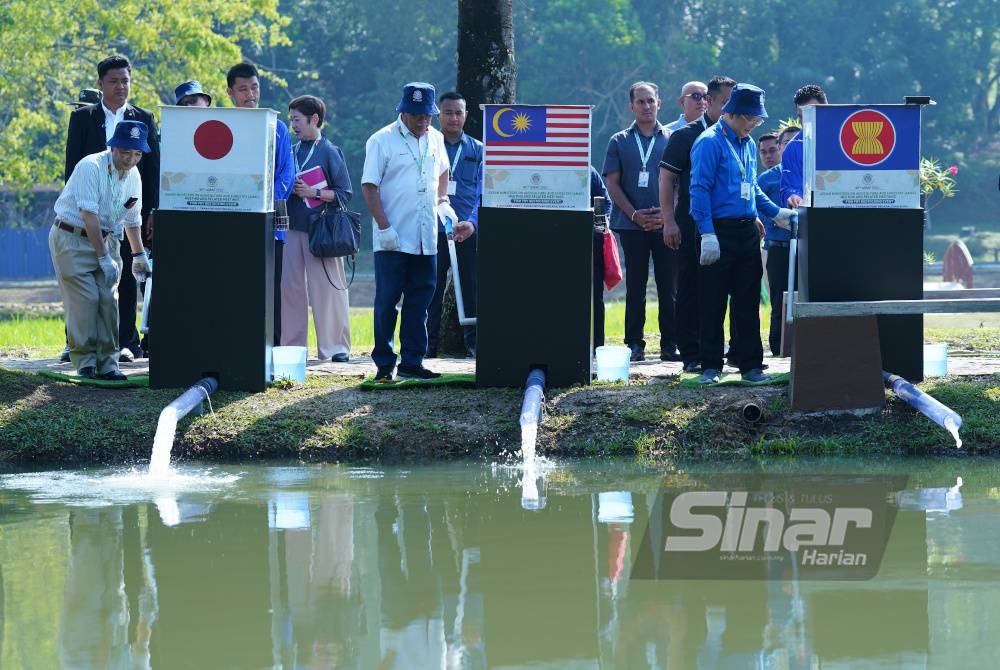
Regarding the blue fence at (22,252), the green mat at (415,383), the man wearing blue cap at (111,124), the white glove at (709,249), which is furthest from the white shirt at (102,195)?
the blue fence at (22,252)

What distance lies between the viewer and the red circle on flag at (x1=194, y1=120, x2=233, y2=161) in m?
10.6

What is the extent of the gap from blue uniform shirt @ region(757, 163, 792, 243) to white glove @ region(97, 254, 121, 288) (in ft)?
16.9

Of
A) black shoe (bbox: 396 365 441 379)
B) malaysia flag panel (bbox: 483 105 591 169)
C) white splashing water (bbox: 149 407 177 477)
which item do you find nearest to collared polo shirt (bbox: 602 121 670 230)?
malaysia flag panel (bbox: 483 105 591 169)

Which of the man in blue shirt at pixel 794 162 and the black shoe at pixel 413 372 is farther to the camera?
the man in blue shirt at pixel 794 162

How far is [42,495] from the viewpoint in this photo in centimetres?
841

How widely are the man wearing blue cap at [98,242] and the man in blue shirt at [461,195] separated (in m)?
2.46

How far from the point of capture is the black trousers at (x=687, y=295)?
11977 mm

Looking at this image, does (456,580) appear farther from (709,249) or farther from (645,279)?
(645,279)

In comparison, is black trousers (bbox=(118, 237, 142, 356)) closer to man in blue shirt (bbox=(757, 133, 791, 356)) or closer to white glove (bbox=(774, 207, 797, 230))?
white glove (bbox=(774, 207, 797, 230))

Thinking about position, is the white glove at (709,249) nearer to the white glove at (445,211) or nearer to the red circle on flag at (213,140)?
the white glove at (445,211)

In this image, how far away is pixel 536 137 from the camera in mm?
10633

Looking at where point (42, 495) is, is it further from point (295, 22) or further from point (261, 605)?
point (295, 22)

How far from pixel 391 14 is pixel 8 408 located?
53.6m

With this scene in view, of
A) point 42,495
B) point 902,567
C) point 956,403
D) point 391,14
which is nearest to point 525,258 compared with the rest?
point 956,403
